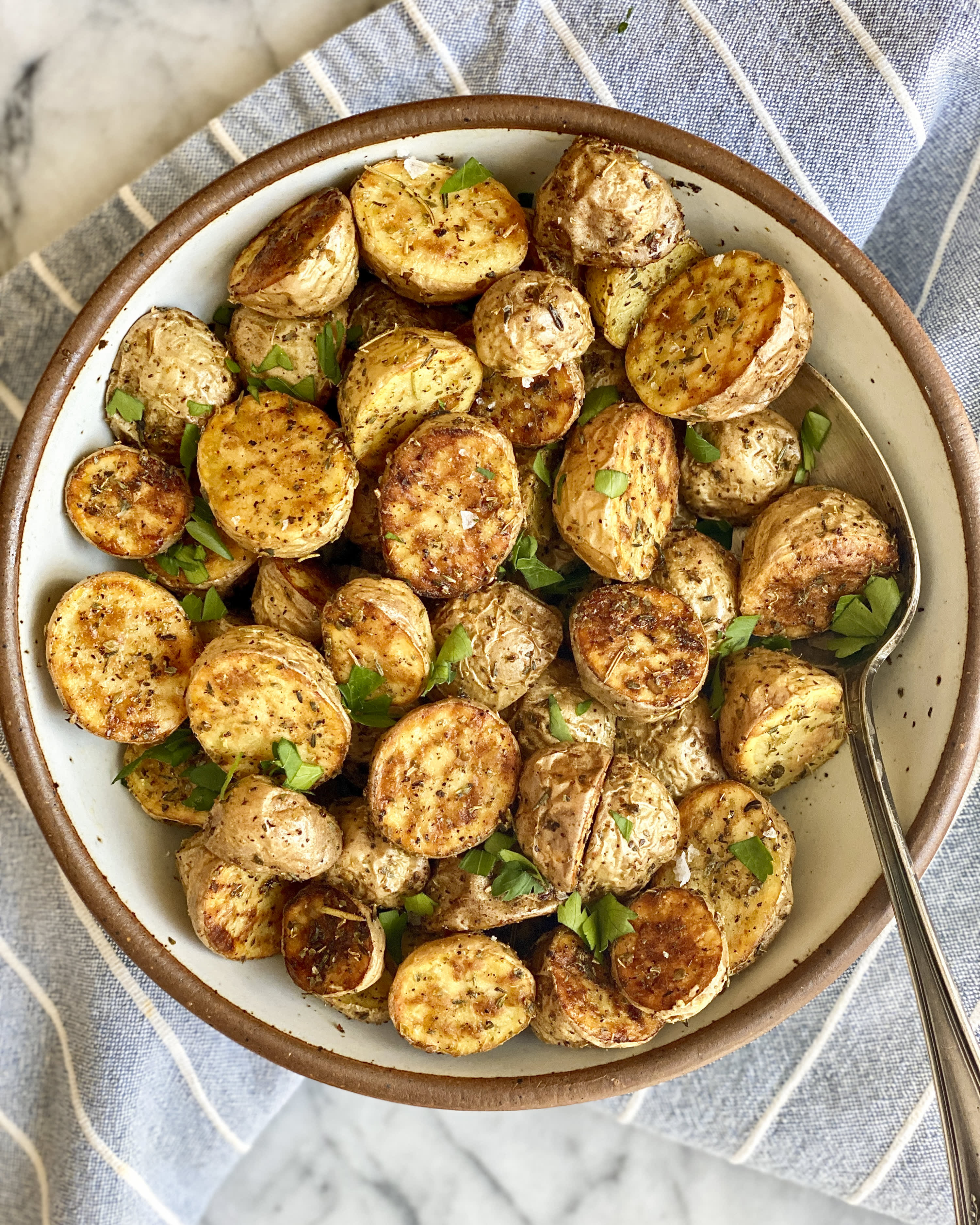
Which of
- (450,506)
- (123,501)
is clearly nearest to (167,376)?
(123,501)

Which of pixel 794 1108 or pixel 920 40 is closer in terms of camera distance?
pixel 920 40

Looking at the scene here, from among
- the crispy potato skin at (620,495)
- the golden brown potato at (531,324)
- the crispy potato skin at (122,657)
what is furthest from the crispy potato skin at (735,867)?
the crispy potato skin at (122,657)

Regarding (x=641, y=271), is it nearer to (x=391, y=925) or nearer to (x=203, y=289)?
(x=203, y=289)

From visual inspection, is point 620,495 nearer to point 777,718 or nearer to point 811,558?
point 811,558

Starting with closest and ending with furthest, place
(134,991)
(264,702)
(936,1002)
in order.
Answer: (936,1002) → (264,702) → (134,991)

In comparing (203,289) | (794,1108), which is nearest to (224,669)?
(203,289)

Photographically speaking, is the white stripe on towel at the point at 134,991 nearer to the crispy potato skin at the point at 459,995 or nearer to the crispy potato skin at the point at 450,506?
the crispy potato skin at the point at 459,995

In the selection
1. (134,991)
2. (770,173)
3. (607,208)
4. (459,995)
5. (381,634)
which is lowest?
(459,995)
